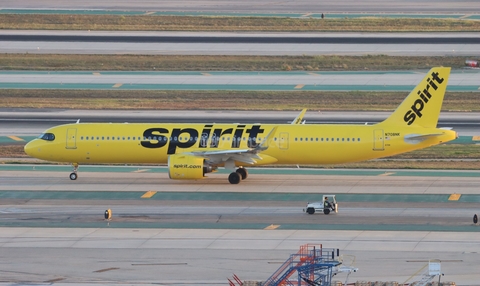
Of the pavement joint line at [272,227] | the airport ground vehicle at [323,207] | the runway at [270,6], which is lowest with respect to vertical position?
the pavement joint line at [272,227]

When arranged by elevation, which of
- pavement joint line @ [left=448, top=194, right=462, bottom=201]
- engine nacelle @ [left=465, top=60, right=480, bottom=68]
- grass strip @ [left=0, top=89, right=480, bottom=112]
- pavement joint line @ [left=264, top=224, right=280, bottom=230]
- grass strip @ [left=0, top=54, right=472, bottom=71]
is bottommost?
pavement joint line @ [left=264, top=224, right=280, bottom=230]

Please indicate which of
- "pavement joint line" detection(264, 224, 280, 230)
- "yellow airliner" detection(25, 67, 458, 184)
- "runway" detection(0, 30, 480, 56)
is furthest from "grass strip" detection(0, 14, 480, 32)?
"pavement joint line" detection(264, 224, 280, 230)

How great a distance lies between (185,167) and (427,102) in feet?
51.0

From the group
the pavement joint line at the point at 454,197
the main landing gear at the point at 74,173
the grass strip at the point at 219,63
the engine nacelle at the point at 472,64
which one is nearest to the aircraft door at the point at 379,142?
the pavement joint line at the point at 454,197

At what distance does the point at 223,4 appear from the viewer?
136 m

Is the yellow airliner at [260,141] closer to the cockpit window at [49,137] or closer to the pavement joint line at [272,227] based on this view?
the cockpit window at [49,137]

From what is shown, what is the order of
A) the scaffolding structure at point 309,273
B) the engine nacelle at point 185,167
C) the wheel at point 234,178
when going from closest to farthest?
the scaffolding structure at point 309,273
the engine nacelle at point 185,167
the wheel at point 234,178

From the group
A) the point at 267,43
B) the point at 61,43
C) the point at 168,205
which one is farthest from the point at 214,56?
the point at 168,205

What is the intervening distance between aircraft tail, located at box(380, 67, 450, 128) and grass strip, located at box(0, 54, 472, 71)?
39614mm

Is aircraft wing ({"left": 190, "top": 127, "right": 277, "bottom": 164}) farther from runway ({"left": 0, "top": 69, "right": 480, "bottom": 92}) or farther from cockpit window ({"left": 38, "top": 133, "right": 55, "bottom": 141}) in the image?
runway ({"left": 0, "top": 69, "right": 480, "bottom": 92})

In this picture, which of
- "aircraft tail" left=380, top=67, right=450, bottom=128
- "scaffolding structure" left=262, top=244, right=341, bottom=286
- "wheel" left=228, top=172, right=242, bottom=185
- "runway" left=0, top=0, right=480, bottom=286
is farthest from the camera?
"wheel" left=228, top=172, right=242, bottom=185

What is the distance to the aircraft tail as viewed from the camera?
59094 millimetres

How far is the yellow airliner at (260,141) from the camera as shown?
5888 centimetres

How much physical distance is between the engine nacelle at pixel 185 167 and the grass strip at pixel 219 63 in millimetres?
42484
